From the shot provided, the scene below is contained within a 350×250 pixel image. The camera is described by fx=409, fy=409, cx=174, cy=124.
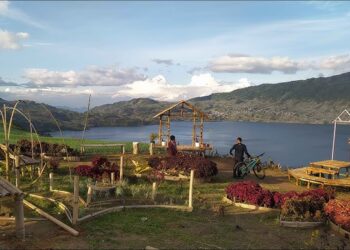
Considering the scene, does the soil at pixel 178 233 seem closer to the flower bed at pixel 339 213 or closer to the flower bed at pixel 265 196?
the flower bed at pixel 339 213

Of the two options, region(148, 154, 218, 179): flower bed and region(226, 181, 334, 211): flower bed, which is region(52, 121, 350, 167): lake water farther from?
region(226, 181, 334, 211): flower bed

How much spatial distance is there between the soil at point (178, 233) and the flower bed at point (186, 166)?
18.9ft

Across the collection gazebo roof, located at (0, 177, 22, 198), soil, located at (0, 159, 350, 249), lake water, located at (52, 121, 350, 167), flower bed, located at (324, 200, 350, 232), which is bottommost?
lake water, located at (52, 121, 350, 167)

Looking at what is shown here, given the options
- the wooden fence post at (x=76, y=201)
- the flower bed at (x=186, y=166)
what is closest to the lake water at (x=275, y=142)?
the flower bed at (x=186, y=166)

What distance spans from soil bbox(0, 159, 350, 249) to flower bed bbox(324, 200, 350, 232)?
0.43 meters

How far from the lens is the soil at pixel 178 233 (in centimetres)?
1010

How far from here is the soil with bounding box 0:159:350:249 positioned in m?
10.1

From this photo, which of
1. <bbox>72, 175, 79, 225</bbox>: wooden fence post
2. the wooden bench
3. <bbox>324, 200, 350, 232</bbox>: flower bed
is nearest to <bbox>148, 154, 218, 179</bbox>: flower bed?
the wooden bench

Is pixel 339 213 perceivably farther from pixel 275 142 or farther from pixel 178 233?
pixel 275 142

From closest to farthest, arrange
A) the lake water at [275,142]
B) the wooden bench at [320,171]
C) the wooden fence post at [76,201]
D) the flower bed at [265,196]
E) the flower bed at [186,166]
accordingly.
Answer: the wooden fence post at [76,201] < the flower bed at [265,196] < the flower bed at [186,166] < the wooden bench at [320,171] < the lake water at [275,142]

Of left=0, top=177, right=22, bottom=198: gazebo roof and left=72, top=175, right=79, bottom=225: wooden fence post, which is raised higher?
left=0, top=177, right=22, bottom=198: gazebo roof

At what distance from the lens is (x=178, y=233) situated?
11.2 meters

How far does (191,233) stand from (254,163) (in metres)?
11.2

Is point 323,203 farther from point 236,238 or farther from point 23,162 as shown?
point 23,162
